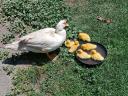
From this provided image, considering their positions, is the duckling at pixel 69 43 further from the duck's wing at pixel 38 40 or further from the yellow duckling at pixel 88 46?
the duck's wing at pixel 38 40

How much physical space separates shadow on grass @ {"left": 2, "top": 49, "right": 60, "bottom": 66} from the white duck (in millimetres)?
254

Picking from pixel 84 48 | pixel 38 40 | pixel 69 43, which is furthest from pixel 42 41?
pixel 84 48

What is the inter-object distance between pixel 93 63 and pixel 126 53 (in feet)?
2.14

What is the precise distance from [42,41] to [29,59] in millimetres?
552

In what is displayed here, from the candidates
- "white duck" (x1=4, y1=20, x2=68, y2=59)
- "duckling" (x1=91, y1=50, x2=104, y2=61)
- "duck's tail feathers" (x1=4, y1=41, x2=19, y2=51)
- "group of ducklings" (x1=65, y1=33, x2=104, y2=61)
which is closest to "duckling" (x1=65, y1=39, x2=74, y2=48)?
"group of ducklings" (x1=65, y1=33, x2=104, y2=61)

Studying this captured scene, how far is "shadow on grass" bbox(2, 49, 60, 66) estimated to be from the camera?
251 inches

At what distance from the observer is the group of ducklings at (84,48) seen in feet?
20.4

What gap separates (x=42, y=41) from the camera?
6035 mm

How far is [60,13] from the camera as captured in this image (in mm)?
7324

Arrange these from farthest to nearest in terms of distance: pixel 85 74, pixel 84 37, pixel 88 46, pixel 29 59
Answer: pixel 84 37
pixel 29 59
pixel 88 46
pixel 85 74

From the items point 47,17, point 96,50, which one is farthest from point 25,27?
point 96,50

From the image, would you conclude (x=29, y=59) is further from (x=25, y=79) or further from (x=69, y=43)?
(x=69, y=43)

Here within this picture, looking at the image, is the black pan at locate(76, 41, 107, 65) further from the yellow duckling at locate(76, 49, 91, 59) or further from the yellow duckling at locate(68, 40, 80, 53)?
the yellow duckling at locate(68, 40, 80, 53)

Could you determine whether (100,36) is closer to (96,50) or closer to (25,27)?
(96,50)
